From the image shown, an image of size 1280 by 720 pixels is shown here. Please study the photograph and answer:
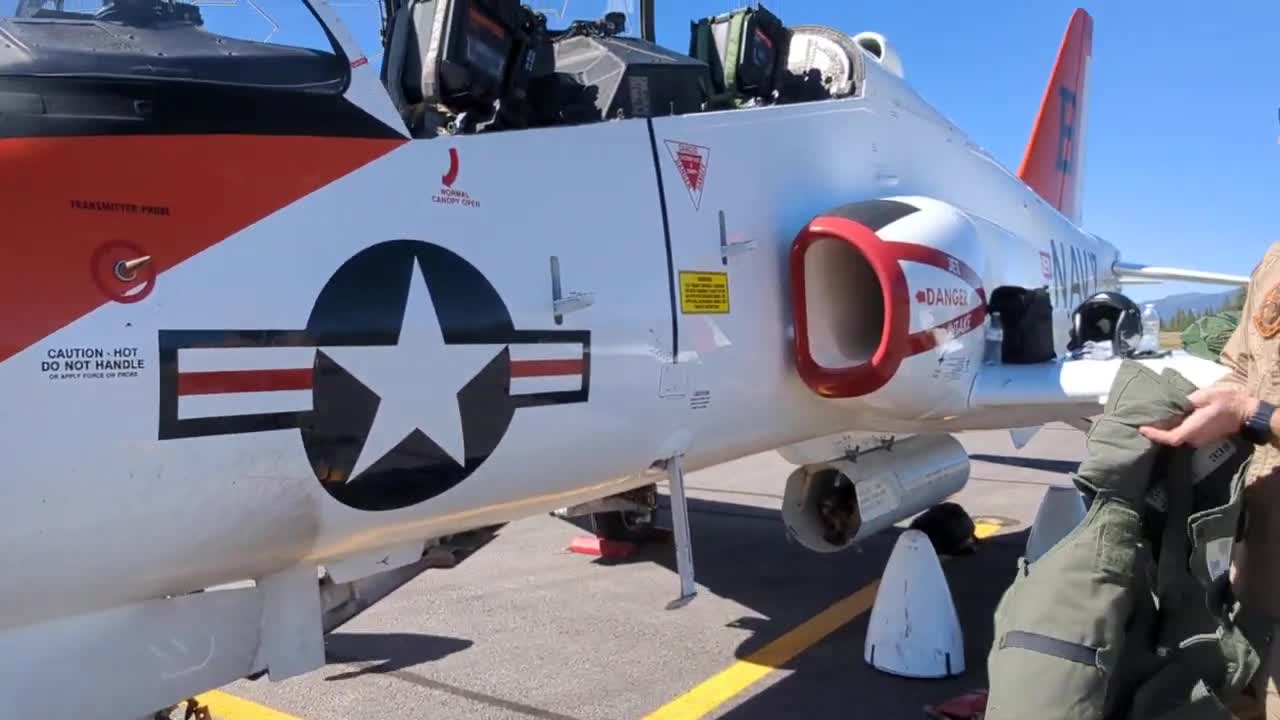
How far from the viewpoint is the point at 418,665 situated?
4.22m

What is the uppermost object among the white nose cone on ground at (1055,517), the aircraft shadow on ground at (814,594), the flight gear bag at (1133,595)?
the flight gear bag at (1133,595)

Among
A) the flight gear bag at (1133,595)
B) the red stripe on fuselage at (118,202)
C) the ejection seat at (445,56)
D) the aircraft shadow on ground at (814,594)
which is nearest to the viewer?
the red stripe on fuselage at (118,202)

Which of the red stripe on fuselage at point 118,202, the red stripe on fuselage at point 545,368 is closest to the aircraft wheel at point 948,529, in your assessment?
the red stripe on fuselage at point 545,368

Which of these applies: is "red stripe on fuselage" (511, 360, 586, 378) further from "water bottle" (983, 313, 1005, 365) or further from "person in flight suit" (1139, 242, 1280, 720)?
"water bottle" (983, 313, 1005, 365)

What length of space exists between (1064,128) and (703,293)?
798 cm

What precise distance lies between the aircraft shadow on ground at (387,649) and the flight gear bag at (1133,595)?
2884mm

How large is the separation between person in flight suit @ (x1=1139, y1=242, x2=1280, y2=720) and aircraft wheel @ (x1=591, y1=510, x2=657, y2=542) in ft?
14.2

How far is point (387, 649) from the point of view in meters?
4.43

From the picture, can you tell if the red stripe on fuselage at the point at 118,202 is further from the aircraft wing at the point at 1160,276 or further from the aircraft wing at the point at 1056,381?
the aircraft wing at the point at 1160,276

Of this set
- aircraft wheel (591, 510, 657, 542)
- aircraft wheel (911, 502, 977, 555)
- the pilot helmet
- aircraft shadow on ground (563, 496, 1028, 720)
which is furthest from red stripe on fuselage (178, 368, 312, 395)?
aircraft wheel (911, 502, 977, 555)

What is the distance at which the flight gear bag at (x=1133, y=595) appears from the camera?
6.57ft

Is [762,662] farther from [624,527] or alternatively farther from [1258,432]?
[1258,432]

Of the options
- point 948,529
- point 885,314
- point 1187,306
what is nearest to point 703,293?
point 885,314

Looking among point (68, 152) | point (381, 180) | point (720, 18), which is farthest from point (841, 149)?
point (68, 152)
